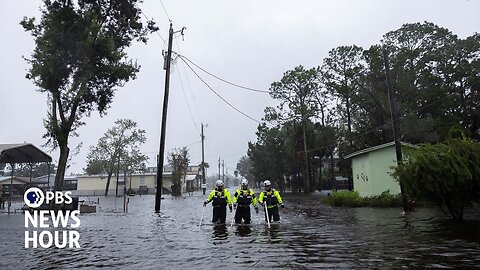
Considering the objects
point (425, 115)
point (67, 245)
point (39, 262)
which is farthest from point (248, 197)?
point (425, 115)

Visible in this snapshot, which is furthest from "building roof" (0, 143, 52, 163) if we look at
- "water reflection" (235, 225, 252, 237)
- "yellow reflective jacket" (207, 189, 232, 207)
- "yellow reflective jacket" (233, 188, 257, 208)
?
"water reflection" (235, 225, 252, 237)

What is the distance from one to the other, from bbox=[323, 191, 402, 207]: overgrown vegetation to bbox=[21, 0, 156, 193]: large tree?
1604 cm

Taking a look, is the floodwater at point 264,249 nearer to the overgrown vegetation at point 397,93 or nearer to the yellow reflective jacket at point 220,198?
the yellow reflective jacket at point 220,198

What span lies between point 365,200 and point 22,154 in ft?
72.0

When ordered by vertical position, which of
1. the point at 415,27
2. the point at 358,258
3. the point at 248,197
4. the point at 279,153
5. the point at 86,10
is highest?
the point at 415,27

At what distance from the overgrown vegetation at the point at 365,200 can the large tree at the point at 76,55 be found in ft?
52.6

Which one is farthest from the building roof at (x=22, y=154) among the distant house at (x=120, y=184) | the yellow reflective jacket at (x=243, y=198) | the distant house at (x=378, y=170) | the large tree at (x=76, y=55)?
the distant house at (x=120, y=184)

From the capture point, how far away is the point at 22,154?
26.5 meters

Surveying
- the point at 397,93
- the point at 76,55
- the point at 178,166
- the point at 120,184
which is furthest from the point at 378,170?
the point at 120,184

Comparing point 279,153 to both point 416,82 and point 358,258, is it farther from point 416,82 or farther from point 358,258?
point 358,258

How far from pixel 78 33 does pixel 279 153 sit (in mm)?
41758

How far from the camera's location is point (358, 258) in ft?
26.5

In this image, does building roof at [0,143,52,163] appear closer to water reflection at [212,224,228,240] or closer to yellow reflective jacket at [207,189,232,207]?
yellow reflective jacket at [207,189,232,207]

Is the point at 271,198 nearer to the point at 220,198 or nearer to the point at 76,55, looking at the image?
the point at 220,198
